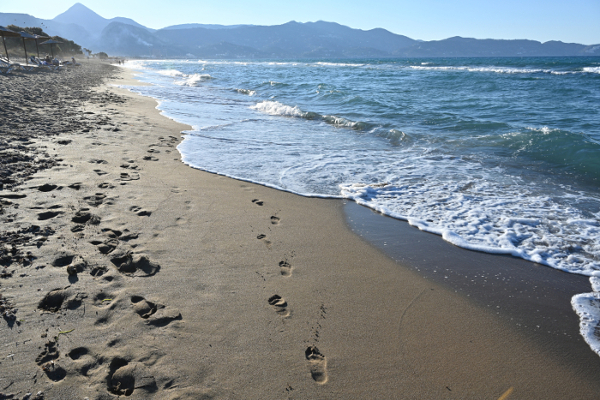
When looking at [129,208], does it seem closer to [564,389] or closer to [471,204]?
[564,389]

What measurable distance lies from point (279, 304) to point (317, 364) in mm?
602

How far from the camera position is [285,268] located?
2.98m

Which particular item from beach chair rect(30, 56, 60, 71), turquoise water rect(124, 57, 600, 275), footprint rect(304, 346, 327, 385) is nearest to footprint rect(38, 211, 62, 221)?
turquoise water rect(124, 57, 600, 275)

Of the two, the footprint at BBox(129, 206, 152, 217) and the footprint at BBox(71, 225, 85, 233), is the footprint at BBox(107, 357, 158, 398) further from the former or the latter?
the footprint at BBox(129, 206, 152, 217)

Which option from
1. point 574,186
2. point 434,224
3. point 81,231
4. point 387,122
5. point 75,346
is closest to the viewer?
point 75,346

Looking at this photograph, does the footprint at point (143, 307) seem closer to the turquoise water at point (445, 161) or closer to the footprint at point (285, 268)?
the footprint at point (285, 268)

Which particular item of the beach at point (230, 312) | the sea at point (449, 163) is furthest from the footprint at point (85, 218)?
the sea at point (449, 163)

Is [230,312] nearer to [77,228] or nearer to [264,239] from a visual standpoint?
[264,239]

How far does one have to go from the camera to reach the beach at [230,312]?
184 centimetres

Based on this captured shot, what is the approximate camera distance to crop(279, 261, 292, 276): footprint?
2.91 meters

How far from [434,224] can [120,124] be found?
7.33 meters

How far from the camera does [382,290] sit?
2783 mm

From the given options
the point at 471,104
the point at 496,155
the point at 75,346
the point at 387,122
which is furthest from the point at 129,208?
the point at 471,104

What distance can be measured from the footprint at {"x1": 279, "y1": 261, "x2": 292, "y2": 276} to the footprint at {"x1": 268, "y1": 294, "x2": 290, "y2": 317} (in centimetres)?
34
